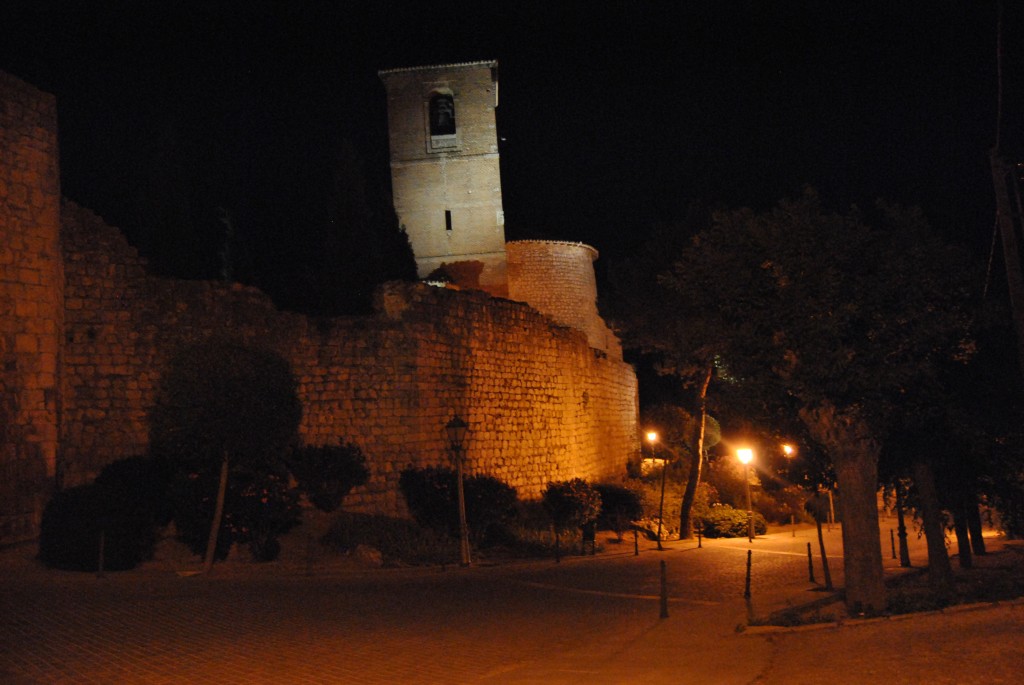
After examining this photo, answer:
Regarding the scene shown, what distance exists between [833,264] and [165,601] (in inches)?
350

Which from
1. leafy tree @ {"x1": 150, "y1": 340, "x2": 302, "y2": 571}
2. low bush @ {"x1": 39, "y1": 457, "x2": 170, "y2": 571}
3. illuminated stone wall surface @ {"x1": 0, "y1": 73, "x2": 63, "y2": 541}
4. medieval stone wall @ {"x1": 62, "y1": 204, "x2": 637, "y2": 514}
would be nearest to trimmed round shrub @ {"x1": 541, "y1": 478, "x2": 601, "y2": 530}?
medieval stone wall @ {"x1": 62, "y1": 204, "x2": 637, "y2": 514}

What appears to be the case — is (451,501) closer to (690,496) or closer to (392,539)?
(392,539)

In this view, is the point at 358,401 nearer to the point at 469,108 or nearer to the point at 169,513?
the point at 169,513

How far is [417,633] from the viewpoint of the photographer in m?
8.93

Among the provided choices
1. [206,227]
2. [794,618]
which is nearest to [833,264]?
[794,618]

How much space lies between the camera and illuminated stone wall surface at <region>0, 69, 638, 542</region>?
43.2 ft

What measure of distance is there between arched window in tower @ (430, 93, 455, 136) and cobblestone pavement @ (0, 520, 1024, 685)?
1521 inches

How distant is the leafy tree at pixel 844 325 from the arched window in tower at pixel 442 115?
39.5 m

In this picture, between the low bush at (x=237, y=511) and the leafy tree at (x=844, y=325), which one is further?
the low bush at (x=237, y=511)

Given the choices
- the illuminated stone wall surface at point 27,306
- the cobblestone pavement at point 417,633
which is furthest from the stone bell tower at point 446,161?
the cobblestone pavement at point 417,633

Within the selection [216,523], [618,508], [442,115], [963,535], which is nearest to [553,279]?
[442,115]

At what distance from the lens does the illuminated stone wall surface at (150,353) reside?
13164mm

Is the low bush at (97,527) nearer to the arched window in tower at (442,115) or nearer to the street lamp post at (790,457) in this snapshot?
the street lamp post at (790,457)

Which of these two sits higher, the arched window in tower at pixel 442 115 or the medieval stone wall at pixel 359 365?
the arched window in tower at pixel 442 115
